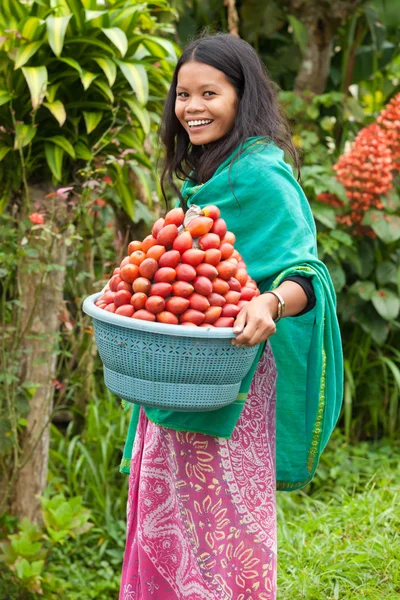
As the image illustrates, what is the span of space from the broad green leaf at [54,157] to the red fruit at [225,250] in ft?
4.74

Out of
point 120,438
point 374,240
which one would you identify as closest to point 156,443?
point 120,438

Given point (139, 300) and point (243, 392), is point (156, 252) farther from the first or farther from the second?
point (243, 392)

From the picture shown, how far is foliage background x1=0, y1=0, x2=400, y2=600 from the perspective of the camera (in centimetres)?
298

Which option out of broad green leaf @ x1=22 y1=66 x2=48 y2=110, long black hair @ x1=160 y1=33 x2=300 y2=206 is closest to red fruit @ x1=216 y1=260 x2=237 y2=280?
long black hair @ x1=160 y1=33 x2=300 y2=206

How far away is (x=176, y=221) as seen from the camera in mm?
1759

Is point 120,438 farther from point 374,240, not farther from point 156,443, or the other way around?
point 156,443

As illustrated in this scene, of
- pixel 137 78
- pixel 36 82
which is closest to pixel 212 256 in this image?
pixel 36 82

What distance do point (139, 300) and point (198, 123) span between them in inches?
19.6

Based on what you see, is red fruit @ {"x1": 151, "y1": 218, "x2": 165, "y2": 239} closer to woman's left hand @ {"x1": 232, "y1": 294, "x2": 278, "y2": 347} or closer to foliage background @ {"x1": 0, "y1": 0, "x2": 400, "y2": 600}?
woman's left hand @ {"x1": 232, "y1": 294, "x2": 278, "y2": 347}

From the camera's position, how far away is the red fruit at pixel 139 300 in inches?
66.1

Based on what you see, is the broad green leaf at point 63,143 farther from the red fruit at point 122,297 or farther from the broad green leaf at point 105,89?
the red fruit at point 122,297

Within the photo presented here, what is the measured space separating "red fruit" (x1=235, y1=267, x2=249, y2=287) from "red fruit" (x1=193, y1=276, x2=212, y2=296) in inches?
3.1

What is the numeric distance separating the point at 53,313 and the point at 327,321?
1.68m

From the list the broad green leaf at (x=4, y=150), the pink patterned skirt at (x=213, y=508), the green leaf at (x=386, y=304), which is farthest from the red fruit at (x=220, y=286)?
the green leaf at (x=386, y=304)
